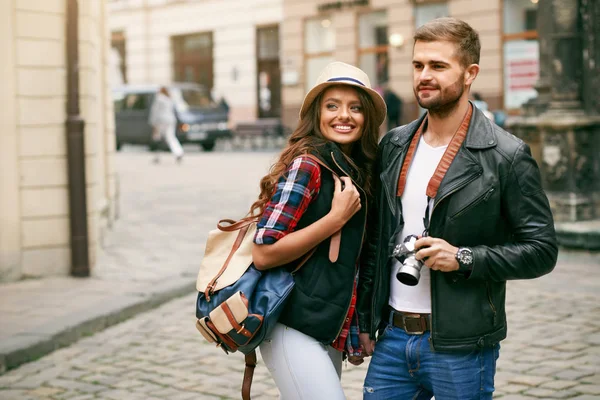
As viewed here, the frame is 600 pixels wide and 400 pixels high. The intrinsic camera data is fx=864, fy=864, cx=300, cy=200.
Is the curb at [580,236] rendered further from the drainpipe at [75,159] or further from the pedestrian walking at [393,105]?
the pedestrian walking at [393,105]

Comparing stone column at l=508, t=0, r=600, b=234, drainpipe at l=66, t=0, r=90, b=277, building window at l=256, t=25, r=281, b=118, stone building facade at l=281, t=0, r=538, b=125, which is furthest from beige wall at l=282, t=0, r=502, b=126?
drainpipe at l=66, t=0, r=90, b=277

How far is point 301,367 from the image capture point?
2881 mm

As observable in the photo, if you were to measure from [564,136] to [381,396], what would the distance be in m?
7.13

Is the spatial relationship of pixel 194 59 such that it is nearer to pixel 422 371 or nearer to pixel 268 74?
pixel 268 74

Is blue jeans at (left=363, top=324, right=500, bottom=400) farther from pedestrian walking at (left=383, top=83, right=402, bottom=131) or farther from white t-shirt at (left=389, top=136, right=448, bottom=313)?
pedestrian walking at (left=383, top=83, right=402, bottom=131)

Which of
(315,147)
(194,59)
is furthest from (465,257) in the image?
(194,59)

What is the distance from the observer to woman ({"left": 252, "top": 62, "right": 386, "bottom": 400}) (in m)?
2.87

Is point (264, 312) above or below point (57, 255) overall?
above

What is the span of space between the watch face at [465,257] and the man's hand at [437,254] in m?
0.02

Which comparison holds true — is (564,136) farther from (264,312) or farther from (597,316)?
(264,312)

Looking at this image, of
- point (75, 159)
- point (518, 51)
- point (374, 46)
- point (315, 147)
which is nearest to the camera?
point (315, 147)

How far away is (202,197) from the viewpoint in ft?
46.6

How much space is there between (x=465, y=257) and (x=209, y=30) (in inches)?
1282

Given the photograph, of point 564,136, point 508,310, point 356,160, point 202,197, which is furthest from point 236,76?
point 356,160
